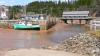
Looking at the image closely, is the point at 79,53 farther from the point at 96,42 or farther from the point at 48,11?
the point at 48,11

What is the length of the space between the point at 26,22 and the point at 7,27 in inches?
221

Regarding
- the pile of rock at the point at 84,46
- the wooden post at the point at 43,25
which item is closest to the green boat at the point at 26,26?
the wooden post at the point at 43,25

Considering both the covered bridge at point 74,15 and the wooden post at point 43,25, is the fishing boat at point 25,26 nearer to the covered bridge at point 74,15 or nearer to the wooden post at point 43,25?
the wooden post at point 43,25

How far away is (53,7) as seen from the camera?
134875mm

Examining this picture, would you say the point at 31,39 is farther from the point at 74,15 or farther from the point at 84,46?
the point at 74,15

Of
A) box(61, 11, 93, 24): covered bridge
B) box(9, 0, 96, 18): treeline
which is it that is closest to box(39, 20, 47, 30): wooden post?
box(61, 11, 93, 24): covered bridge

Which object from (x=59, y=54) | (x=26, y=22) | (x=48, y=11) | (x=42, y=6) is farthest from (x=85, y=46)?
(x=42, y=6)

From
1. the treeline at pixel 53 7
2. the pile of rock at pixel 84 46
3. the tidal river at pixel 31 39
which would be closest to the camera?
the pile of rock at pixel 84 46

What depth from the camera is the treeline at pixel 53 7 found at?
127m

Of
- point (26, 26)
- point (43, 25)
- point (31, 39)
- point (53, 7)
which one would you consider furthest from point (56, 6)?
point (31, 39)

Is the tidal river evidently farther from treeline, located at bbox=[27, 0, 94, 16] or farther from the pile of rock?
treeline, located at bbox=[27, 0, 94, 16]

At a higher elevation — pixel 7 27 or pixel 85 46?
pixel 85 46

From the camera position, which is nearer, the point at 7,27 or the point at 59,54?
the point at 59,54

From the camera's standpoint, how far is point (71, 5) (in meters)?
136
